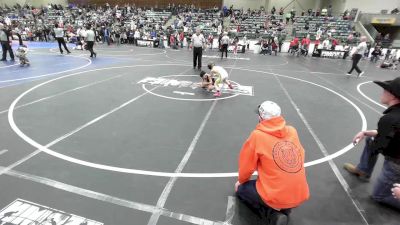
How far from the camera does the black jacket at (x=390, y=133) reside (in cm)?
309

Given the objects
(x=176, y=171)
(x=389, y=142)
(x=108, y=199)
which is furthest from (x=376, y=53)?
(x=108, y=199)

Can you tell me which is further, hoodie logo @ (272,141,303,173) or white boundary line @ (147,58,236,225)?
white boundary line @ (147,58,236,225)

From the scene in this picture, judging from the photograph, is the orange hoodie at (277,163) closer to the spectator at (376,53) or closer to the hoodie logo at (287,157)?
the hoodie logo at (287,157)

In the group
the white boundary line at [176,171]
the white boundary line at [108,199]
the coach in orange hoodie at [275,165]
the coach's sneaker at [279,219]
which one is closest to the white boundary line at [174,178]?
the white boundary line at [176,171]

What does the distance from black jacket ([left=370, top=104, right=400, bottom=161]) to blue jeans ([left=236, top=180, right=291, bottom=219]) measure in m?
1.44

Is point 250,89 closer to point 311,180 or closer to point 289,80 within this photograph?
point 289,80

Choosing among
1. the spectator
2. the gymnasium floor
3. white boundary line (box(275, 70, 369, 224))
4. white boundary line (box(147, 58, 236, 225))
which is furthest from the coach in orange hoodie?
the spectator

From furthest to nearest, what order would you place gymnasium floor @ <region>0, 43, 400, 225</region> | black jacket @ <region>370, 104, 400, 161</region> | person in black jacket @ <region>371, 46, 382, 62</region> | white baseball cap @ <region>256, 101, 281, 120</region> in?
person in black jacket @ <region>371, 46, 382, 62</region>, gymnasium floor @ <region>0, 43, 400, 225</region>, black jacket @ <region>370, 104, 400, 161</region>, white baseball cap @ <region>256, 101, 281, 120</region>

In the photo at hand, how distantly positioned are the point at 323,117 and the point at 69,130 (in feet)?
19.4

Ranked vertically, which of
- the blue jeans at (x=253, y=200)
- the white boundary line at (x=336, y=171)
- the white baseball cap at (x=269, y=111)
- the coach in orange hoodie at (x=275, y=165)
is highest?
the white baseball cap at (x=269, y=111)

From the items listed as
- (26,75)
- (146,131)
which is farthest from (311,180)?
(26,75)

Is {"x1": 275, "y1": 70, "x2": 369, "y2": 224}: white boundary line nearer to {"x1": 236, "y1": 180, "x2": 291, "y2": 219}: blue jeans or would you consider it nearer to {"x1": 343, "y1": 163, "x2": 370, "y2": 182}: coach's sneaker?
{"x1": 343, "y1": 163, "x2": 370, "y2": 182}: coach's sneaker

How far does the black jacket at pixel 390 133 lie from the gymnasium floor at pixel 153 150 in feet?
2.67

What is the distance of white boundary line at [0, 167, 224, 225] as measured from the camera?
3176 mm
